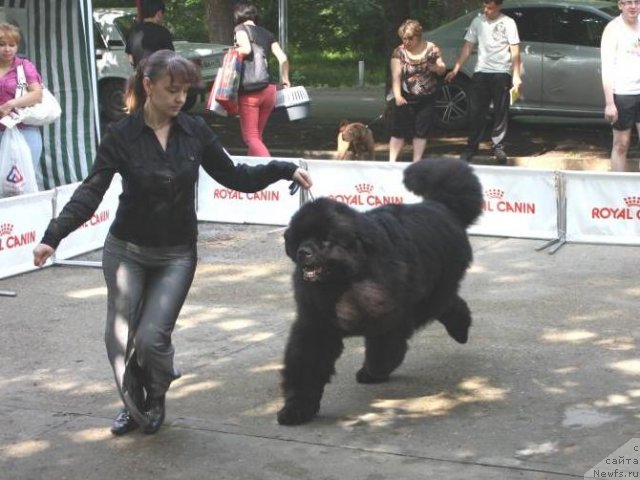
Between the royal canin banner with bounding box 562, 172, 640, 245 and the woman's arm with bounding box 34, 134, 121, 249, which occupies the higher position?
the woman's arm with bounding box 34, 134, 121, 249

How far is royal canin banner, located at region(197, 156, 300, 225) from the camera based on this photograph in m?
10.5

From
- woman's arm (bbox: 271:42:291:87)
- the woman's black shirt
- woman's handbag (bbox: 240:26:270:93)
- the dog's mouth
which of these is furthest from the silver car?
the dog's mouth

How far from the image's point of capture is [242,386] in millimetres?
6137

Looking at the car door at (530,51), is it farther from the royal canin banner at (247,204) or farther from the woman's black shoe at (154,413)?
the woman's black shoe at (154,413)

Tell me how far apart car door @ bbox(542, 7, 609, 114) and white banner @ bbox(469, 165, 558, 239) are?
18.8 ft

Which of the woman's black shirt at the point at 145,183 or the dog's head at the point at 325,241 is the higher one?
the woman's black shirt at the point at 145,183

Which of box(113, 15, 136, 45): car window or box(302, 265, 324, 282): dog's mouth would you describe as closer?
box(302, 265, 324, 282): dog's mouth

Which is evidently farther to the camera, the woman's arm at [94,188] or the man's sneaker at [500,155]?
the man's sneaker at [500,155]

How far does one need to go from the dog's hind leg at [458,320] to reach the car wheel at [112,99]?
13406mm

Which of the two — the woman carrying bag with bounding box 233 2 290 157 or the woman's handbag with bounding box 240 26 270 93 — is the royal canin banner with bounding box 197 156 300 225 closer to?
the woman carrying bag with bounding box 233 2 290 157

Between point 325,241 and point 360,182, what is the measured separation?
5.27 meters

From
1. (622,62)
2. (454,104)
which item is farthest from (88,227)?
(454,104)

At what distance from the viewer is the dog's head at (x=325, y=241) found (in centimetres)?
504

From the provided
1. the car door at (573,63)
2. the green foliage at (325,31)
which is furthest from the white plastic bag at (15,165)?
the green foliage at (325,31)
